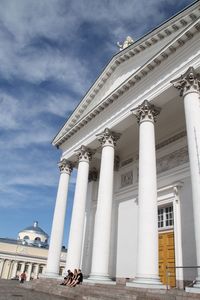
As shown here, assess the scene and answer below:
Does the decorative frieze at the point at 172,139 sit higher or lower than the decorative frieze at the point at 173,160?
higher

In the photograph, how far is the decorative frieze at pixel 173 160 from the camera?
47.5ft

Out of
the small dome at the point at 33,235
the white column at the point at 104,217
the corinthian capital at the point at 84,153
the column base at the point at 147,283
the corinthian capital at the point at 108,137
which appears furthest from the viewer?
the small dome at the point at 33,235

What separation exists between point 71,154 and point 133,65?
277 inches

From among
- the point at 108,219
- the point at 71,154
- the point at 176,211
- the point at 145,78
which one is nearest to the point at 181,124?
the point at 145,78

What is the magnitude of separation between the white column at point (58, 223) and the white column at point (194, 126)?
10443 mm

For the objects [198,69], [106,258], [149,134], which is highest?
[198,69]

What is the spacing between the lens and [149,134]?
1238cm

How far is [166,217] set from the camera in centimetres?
1474

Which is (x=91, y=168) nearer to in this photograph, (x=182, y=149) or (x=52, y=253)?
(x=52, y=253)

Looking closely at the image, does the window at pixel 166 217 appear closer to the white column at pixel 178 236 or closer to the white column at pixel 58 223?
the white column at pixel 178 236

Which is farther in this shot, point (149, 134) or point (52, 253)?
point (52, 253)

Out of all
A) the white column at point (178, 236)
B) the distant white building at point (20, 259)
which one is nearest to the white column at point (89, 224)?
the white column at point (178, 236)

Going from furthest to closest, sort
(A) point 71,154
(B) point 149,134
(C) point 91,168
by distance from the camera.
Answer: (C) point 91,168 < (A) point 71,154 < (B) point 149,134

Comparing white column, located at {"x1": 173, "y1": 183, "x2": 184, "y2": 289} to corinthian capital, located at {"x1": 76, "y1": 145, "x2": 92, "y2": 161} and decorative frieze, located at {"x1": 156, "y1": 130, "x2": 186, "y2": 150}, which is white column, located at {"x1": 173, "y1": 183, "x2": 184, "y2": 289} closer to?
decorative frieze, located at {"x1": 156, "y1": 130, "x2": 186, "y2": 150}
